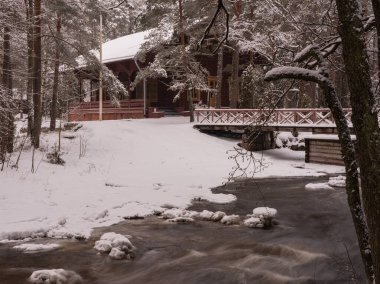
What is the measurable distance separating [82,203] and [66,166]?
5.10 metres

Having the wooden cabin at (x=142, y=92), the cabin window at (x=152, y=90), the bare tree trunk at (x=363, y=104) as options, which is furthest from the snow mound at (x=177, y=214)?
the cabin window at (x=152, y=90)

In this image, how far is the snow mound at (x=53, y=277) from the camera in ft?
21.3

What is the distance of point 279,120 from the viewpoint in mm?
22812

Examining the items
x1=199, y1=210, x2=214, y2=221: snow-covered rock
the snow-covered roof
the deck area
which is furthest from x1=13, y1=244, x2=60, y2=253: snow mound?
the snow-covered roof

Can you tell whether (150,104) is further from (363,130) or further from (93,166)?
(363,130)

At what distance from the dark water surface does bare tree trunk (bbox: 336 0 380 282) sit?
4.01 metres

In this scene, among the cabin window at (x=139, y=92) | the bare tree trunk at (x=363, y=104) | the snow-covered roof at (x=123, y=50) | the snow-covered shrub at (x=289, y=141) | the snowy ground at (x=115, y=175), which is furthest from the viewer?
the cabin window at (x=139, y=92)

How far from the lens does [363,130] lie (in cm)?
311

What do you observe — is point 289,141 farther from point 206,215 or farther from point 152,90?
point 206,215

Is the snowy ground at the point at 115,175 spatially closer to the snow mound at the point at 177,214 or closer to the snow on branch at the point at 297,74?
the snow mound at the point at 177,214

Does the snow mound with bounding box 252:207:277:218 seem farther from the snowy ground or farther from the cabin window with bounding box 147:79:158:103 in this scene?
the cabin window with bounding box 147:79:158:103

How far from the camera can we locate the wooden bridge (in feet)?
69.4

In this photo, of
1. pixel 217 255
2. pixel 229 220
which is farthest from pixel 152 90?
pixel 217 255

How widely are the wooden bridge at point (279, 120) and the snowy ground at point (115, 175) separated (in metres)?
1.01
